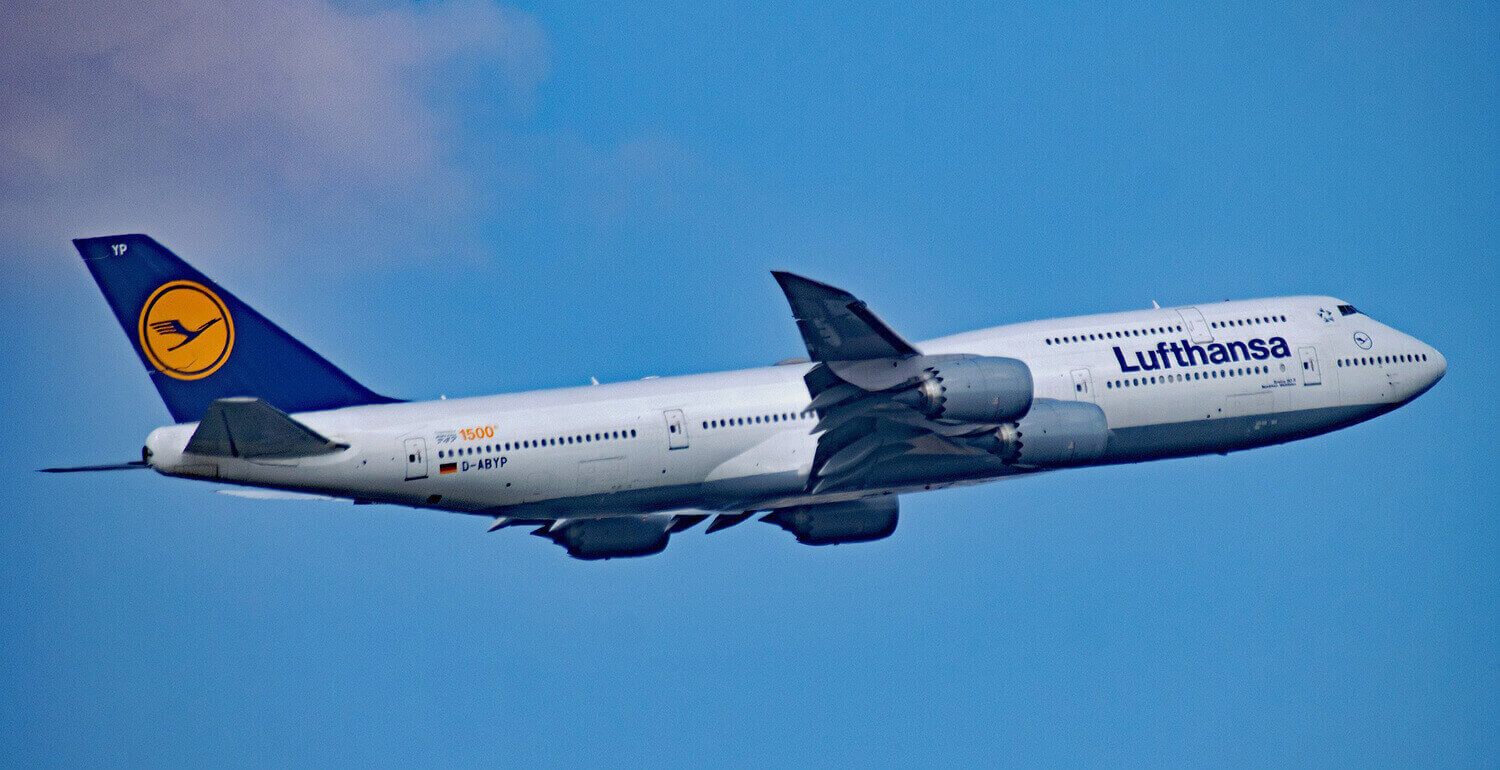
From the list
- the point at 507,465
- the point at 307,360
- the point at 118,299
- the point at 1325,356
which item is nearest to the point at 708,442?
the point at 507,465

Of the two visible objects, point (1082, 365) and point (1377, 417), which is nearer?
point (1082, 365)

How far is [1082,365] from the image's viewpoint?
43875 millimetres

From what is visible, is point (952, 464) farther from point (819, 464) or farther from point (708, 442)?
point (708, 442)

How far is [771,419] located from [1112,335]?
9308mm

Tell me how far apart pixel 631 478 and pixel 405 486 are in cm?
521

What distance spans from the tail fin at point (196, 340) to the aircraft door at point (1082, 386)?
17.4 meters

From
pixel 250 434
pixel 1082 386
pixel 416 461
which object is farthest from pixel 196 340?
pixel 1082 386

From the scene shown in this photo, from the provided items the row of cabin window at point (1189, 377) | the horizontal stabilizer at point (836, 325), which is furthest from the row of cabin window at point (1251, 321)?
the horizontal stabilizer at point (836, 325)

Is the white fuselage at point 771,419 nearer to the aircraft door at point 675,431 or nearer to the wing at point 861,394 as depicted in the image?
the aircraft door at point 675,431

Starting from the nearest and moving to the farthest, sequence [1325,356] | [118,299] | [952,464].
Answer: [118,299] < [952,464] < [1325,356]

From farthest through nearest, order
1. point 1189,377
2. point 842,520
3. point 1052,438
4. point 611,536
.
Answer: point 842,520, point 611,536, point 1189,377, point 1052,438

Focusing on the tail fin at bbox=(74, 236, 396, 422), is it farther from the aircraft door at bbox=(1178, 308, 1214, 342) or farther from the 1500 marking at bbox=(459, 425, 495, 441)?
the aircraft door at bbox=(1178, 308, 1214, 342)

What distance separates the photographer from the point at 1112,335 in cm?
4462

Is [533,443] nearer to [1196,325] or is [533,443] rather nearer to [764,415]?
[764,415]
